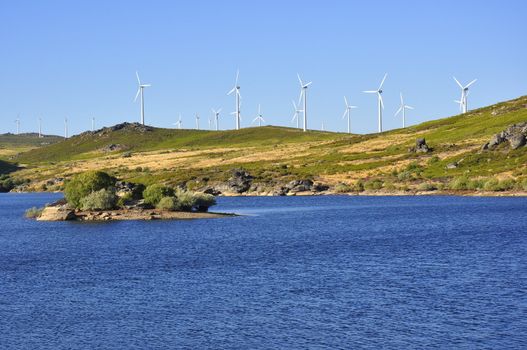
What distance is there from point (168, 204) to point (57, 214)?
17003mm

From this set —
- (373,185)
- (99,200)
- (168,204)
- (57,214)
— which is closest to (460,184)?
(373,185)

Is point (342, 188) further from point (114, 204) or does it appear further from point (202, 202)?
point (114, 204)

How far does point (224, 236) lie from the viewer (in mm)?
96375

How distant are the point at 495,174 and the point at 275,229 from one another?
85.8 metres

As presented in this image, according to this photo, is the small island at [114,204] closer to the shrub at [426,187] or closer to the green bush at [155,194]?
the green bush at [155,194]

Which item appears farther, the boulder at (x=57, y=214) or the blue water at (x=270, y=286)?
the boulder at (x=57, y=214)

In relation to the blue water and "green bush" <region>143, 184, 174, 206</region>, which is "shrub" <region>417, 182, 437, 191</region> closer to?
the blue water

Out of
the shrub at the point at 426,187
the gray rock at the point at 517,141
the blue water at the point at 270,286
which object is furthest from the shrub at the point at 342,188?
the blue water at the point at 270,286

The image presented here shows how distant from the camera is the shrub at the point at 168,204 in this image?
410ft

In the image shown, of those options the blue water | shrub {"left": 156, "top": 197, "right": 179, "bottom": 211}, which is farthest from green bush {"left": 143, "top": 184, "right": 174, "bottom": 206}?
the blue water

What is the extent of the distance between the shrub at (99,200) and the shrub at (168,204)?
729 cm

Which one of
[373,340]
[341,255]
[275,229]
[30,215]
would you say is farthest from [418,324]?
[30,215]

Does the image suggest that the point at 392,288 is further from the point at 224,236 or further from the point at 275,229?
the point at 275,229

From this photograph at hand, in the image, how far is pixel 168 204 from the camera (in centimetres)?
12488
